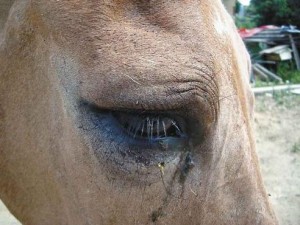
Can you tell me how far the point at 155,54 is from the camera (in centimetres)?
160

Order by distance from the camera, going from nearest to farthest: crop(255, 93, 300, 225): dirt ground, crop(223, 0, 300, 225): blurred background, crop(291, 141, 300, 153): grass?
crop(255, 93, 300, 225): dirt ground
crop(223, 0, 300, 225): blurred background
crop(291, 141, 300, 153): grass

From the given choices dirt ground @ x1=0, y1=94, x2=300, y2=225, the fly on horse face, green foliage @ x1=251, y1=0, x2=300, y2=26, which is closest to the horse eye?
the fly on horse face

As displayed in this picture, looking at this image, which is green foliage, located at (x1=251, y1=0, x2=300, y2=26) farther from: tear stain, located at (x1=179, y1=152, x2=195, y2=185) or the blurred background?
tear stain, located at (x1=179, y1=152, x2=195, y2=185)

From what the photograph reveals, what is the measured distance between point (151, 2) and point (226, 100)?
0.44 m

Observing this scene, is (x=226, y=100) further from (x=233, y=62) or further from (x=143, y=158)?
(x=143, y=158)

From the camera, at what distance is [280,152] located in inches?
311

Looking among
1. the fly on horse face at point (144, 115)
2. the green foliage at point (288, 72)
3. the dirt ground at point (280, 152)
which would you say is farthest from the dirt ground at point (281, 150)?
the fly on horse face at point (144, 115)

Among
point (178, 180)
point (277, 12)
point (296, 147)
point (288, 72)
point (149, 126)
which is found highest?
point (149, 126)

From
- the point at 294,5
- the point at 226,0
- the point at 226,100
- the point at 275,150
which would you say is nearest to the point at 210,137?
the point at 226,100

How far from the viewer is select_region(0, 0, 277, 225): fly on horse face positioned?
1603 mm

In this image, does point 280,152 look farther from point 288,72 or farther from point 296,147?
point 288,72

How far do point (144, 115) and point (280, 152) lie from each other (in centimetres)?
668

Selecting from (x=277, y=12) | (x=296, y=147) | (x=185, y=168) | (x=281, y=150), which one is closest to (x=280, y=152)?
(x=281, y=150)

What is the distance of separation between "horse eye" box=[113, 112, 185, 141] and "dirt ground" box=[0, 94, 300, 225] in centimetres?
345
